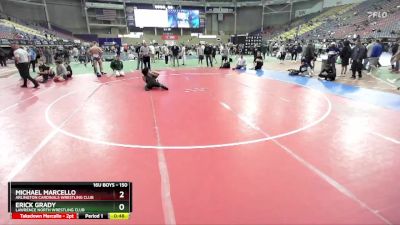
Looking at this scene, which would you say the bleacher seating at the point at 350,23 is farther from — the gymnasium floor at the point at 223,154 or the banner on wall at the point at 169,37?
the gymnasium floor at the point at 223,154

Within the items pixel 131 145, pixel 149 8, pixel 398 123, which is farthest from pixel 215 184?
pixel 149 8

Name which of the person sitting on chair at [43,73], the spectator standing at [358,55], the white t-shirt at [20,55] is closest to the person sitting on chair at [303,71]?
the spectator standing at [358,55]

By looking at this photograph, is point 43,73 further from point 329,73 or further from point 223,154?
point 329,73

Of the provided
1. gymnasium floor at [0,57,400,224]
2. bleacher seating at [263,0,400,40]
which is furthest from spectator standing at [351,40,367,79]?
bleacher seating at [263,0,400,40]

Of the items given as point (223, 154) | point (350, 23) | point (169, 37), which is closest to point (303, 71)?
point (223, 154)

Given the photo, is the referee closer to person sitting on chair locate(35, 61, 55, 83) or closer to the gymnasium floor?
person sitting on chair locate(35, 61, 55, 83)

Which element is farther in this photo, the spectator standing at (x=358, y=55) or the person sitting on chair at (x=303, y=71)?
the person sitting on chair at (x=303, y=71)

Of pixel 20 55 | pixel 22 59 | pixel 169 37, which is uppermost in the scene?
pixel 169 37

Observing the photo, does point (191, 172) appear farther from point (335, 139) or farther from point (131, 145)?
point (335, 139)
